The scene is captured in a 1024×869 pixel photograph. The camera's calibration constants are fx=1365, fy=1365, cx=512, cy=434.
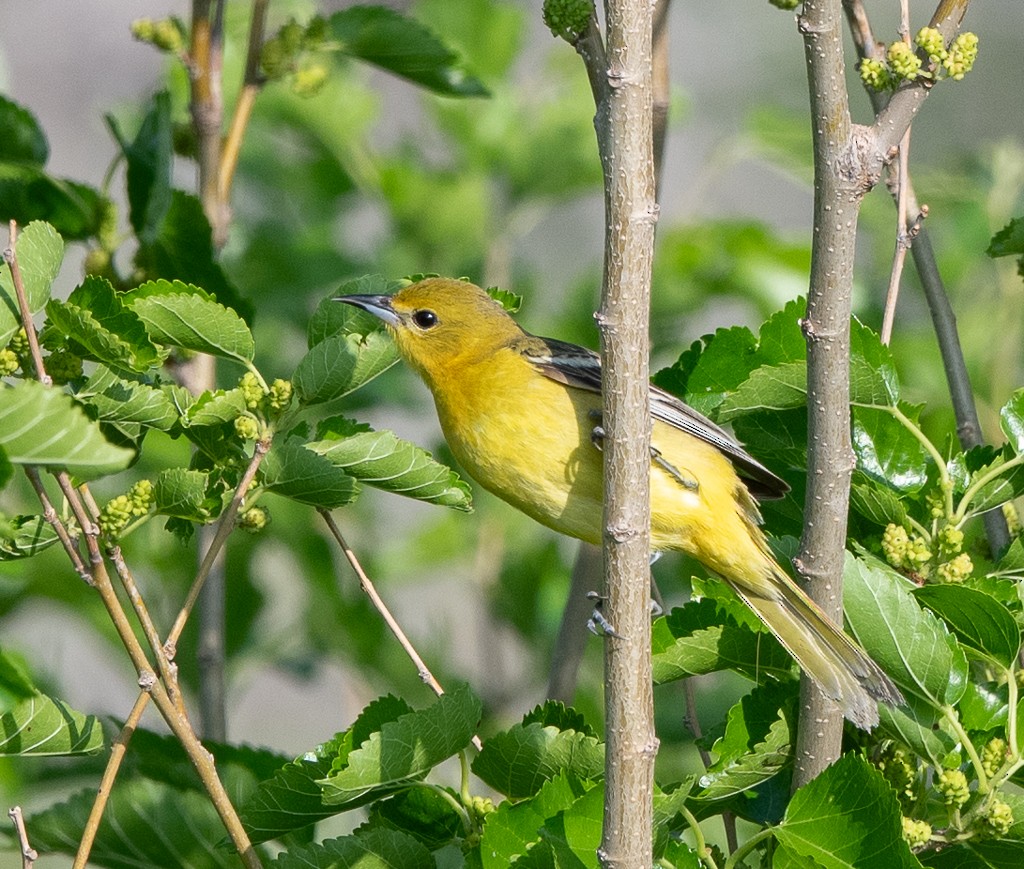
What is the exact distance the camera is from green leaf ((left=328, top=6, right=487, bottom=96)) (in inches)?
126

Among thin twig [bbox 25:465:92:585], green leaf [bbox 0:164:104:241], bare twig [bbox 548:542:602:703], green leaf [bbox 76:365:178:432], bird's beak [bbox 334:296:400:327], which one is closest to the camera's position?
thin twig [bbox 25:465:92:585]

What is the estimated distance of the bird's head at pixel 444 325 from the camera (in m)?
3.53

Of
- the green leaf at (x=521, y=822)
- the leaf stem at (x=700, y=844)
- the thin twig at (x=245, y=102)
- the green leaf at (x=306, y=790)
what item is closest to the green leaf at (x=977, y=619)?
the leaf stem at (x=700, y=844)

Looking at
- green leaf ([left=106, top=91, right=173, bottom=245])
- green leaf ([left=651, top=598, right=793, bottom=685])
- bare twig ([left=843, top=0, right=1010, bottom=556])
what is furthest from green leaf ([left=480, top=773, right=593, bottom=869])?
green leaf ([left=106, top=91, right=173, bottom=245])

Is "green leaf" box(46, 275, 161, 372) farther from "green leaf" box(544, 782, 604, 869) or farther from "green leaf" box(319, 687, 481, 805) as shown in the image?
"green leaf" box(544, 782, 604, 869)

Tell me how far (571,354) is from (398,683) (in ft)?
4.14

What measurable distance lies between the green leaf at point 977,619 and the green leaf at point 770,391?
0.39m

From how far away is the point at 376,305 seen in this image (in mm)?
3090

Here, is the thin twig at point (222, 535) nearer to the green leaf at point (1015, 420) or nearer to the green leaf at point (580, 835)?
the green leaf at point (580, 835)

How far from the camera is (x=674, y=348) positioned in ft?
14.6

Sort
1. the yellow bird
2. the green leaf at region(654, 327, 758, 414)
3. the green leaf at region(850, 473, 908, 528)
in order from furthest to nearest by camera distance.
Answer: the yellow bird, the green leaf at region(654, 327, 758, 414), the green leaf at region(850, 473, 908, 528)

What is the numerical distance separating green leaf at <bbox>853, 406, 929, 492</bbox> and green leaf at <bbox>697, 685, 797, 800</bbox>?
43cm

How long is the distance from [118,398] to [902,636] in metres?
1.26

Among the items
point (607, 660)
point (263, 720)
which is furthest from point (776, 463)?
point (263, 720)
